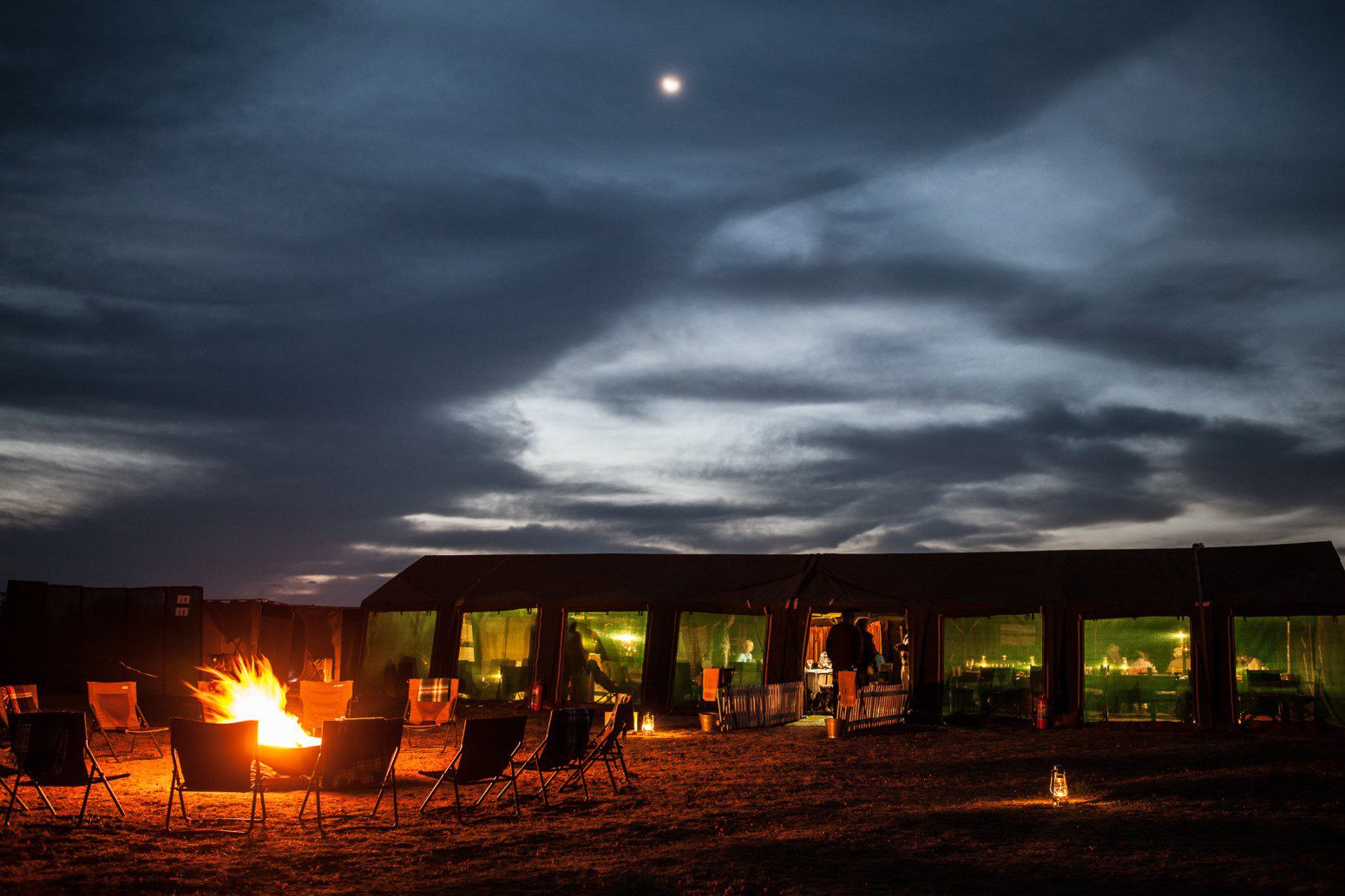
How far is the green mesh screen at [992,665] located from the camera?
15.9 meters

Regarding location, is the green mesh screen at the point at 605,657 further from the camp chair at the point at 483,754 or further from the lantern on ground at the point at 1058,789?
the lantern on ground at the point at 1058,789

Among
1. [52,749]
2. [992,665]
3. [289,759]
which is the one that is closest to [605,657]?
[992,665]

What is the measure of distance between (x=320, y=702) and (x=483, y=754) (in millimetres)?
4806

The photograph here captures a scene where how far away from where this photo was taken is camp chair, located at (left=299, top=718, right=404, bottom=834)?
741 centimetres

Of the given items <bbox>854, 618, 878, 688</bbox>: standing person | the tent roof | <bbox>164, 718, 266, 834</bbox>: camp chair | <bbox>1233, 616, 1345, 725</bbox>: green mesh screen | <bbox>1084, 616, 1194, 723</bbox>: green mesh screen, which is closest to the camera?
<bbox>164, 718, 266, 834</bbox>: camp chair

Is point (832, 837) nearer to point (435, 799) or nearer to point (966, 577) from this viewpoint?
point (435, 799)

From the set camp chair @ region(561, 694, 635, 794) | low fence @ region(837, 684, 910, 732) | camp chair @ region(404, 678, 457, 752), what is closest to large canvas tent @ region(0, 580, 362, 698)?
camp chair @ region(404, 678, 457, 752)

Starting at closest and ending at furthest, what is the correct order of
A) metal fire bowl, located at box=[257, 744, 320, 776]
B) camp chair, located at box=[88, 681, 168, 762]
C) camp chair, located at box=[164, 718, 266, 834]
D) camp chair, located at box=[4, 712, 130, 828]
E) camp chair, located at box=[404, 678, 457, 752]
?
camp chair, located at box=[164, 718, 266, 834]
camp chair, located at box=[4, 712, 130, 828]
metal fire bowl, located at box=[257, 744, 320, 776]
camp chair, located at box=[88, 681, 168, 762]
camp chair, located at box=[404, 678, 457, 752]

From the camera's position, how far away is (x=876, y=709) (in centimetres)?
1488

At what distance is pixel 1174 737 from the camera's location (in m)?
13.9

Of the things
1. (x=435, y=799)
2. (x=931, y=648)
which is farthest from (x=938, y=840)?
(x=931, y=648)

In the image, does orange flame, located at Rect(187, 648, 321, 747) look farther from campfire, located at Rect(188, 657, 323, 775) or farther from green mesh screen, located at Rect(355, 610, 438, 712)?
green mesh screen, located at Rect(355, 610, 438, 712)

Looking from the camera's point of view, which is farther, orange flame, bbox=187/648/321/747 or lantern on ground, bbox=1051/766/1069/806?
orange flame, bbox=187/648/321/747

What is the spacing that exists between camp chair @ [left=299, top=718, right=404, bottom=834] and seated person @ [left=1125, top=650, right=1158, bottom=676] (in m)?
11.7
